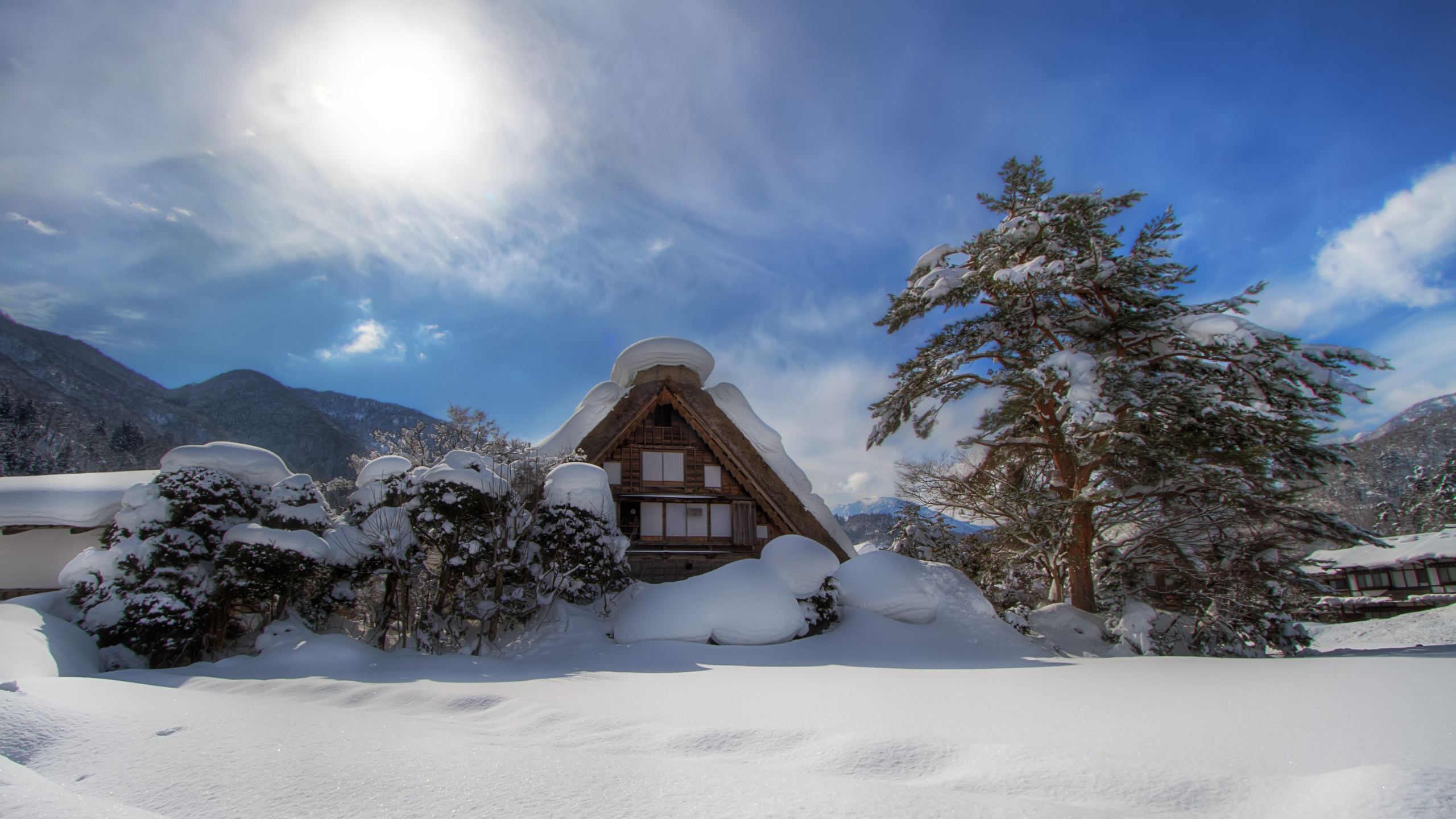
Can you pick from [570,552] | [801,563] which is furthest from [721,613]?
[570,552]

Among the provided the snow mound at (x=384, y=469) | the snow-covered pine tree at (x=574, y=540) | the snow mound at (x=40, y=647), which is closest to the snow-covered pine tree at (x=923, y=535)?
the snow-covered pine tree at (x=574, y=540)

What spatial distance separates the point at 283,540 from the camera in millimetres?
8109

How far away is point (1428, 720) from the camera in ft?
10.8

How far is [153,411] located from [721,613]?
73.4 meters

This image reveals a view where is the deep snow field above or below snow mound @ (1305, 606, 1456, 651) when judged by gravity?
above

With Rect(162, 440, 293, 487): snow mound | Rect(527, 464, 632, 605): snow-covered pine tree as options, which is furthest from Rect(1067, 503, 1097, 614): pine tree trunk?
Rect(162, 440, 293, 487): snow mound

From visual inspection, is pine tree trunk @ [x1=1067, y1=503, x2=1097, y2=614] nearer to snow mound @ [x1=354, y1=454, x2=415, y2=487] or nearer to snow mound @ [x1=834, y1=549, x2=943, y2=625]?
snow mound @ [x1=834, y1=549, x2=943, y2=625]

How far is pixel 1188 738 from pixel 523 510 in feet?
28.4

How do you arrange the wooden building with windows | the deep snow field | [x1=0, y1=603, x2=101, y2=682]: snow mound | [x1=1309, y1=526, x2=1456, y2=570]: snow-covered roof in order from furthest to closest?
1. [x1=1309, y1=526, x2=1456, y2=570]: snow-covered roof
2. the wooden building with windows
3. [x1=0, y1=603, x2=101, y2=682]: snow mound
4. the deep snow field

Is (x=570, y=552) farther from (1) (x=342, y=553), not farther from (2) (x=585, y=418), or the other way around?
(2) (x=585, y=418)

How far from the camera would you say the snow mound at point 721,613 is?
30.7 ft

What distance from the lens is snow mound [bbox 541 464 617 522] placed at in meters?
10.1

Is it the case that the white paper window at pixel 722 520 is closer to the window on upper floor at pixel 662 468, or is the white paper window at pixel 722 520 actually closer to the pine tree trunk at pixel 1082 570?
the window on upper floor at pixel 662 468

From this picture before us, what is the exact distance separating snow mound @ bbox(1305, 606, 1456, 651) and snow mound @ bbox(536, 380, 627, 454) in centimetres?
1746
